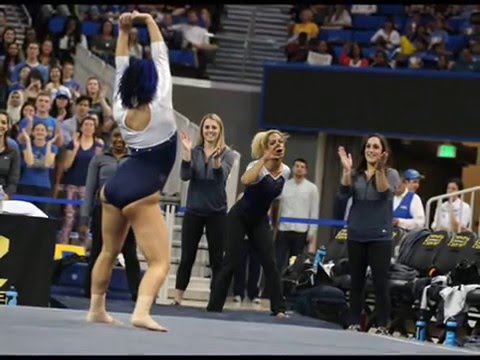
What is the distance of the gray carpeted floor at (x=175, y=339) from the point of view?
8.11 metres

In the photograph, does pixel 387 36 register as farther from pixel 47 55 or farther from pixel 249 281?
pixel 249 281

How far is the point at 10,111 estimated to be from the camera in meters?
20.3

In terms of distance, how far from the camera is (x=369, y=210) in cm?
1315

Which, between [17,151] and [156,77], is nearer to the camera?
[156,77]

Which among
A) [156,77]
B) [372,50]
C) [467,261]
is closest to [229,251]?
[467,261]

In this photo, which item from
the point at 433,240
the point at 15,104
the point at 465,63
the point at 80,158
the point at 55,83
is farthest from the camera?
the point at 465,63

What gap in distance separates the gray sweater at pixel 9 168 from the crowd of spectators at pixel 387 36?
9139 mm

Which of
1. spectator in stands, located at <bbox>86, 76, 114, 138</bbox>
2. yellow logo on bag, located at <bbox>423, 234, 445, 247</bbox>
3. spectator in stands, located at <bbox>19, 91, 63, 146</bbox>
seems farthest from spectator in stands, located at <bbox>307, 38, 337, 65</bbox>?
yellow logo on bag, located at <bbox>423, 234, 445, 247</bbox>

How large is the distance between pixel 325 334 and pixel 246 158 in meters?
13.7

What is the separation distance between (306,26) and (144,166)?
54.4ft

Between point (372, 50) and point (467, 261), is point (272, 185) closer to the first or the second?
point (467, 261)

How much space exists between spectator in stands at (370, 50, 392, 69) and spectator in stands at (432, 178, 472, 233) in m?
5.81

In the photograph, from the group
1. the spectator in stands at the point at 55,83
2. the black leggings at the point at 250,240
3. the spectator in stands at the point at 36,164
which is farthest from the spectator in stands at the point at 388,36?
the black leggings at the point at 250,240

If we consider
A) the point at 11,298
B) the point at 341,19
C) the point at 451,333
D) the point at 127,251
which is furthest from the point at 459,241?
the point at 341,19
